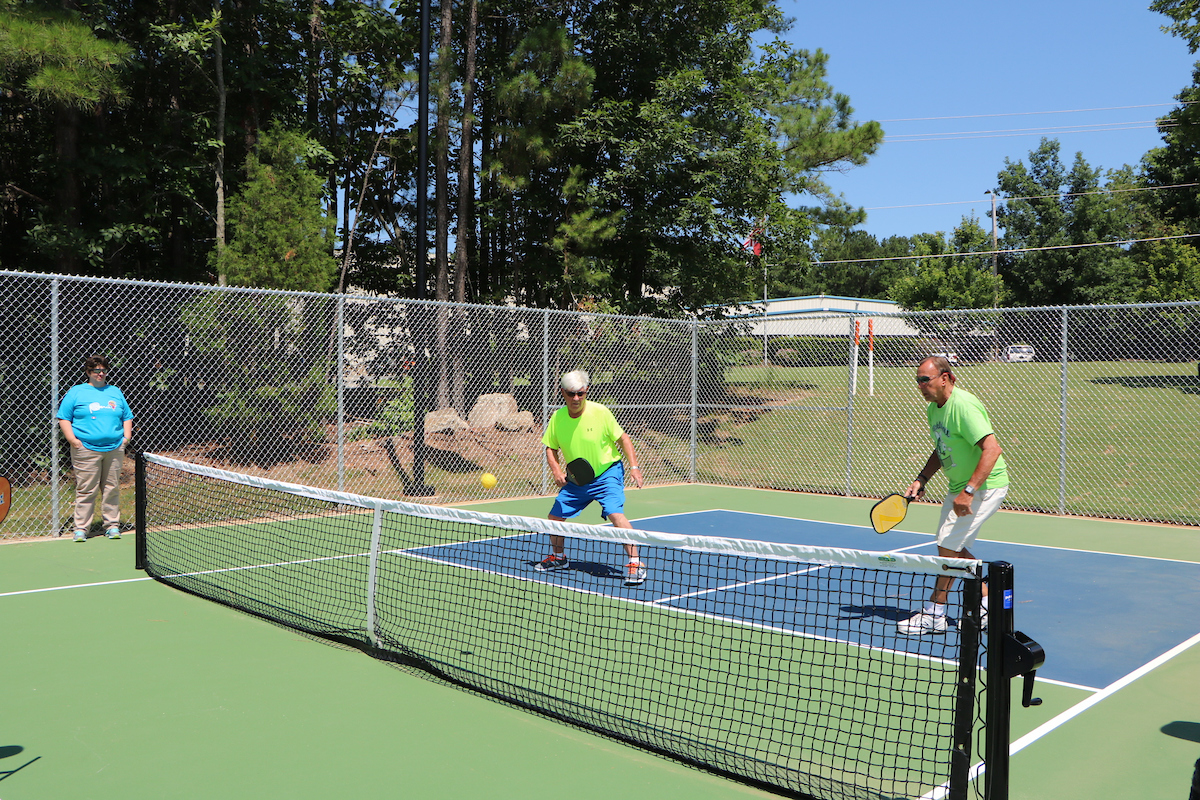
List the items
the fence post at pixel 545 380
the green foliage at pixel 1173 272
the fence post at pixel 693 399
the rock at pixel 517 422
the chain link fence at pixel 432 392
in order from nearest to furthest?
the chain link fence at pixel 432 392, the fence post at pixel 545 380, the rock at pixel 517 422, the fence post at pixel 693 399, the green foliage at pixel 1173 272

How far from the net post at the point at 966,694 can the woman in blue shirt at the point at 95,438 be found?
8.60m

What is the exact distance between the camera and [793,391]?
17750 millimetres

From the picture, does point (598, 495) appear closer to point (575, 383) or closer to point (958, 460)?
point (575, 383)

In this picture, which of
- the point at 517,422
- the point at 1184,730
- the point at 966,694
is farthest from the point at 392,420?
the point at 966,694

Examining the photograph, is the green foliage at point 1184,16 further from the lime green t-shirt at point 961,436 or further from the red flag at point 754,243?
the lime green t-shirt at point 961,436

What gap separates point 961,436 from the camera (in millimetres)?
6059

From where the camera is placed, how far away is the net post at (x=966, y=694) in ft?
11.1

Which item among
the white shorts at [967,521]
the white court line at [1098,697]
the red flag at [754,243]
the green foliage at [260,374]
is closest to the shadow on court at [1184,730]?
the white court line at [1098,697]

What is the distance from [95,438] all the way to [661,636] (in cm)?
654

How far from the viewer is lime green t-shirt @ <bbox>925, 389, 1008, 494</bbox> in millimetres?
5980

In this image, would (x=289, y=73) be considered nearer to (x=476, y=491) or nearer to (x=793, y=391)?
(x=476, y=491)

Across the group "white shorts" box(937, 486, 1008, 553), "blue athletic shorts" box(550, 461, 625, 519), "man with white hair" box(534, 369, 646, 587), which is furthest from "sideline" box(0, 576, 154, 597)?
"white shorts" box(937, 486, 1008, 553)

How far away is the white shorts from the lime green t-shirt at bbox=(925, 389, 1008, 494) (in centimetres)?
9

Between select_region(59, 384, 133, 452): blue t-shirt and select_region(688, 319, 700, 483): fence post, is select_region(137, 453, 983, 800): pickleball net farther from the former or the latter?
select_region(688, 319, 700, 483): fence post
